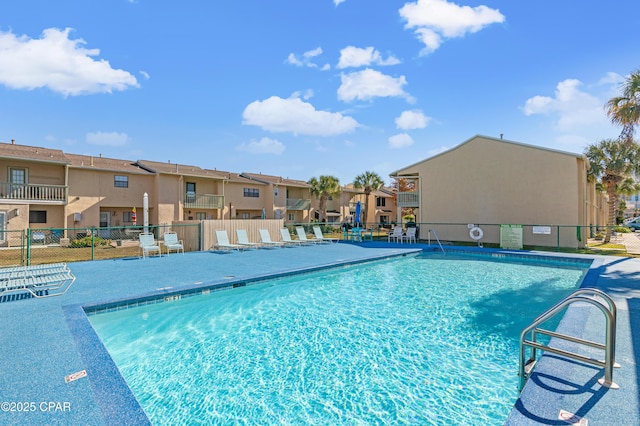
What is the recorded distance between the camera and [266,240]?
16.5 metres

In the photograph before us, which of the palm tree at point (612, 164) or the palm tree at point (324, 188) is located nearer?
the palm tree at point (612, 164)

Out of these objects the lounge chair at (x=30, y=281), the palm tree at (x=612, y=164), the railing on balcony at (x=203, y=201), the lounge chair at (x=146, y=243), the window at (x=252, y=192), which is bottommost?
the lounge chair at (x=30, y=281)

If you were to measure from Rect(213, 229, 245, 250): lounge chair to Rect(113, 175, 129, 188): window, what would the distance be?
13.0 meters

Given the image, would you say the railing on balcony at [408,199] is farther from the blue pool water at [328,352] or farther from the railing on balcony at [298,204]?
the blue pool water at [328,352]

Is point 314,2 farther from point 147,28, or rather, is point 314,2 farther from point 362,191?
point 362,191

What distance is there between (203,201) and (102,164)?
742 centimetres

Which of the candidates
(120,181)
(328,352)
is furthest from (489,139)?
(120,181)

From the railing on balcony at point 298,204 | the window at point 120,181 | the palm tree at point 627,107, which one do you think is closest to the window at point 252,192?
the railing on balcony at point 298,204

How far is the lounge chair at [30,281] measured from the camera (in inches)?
251

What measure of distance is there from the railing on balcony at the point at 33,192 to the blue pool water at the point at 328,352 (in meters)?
18.6

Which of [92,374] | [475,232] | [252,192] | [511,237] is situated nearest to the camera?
[92,374]

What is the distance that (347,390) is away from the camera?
412cm

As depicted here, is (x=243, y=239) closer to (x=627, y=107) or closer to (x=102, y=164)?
(x=102, y=164)

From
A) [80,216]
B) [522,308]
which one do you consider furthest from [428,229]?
[80,216]
